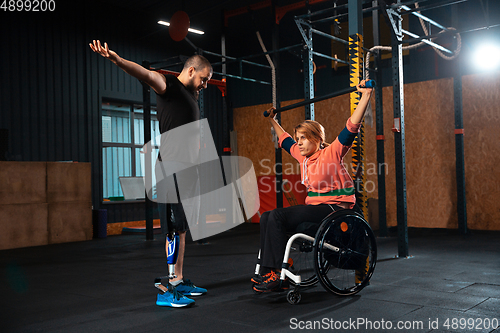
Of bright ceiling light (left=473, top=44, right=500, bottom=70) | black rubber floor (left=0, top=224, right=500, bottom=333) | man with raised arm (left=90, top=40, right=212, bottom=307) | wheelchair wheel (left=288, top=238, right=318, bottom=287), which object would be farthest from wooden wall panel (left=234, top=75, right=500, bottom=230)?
man with raised arm (left=90, top=40, right=212, bottom=307)

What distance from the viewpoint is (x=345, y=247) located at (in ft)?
8.59

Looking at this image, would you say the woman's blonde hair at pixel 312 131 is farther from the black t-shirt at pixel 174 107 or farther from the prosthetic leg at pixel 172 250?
the prosthetic leg at pixel 172 250

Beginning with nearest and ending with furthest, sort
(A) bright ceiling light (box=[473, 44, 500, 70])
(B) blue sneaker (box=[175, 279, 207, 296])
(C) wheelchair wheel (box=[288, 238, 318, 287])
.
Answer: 1. (C) wheelchair wheel (box=[288, 238, 318, 287])
2. (B) blue sneaker (box=[175, 279, 207, 296])
3. (A) bright ceiling light (box=[473, 44, 500, 70])

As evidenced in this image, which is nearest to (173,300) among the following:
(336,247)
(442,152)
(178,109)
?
(336,247)

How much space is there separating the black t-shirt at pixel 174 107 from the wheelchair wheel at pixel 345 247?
0.99m

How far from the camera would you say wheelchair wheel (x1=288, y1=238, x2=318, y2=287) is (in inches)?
101

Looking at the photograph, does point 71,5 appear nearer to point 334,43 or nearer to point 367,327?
point 334,43

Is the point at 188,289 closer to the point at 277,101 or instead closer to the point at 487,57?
the point at 277,101

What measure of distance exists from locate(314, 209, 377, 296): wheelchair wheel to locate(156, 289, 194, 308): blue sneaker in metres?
0.77

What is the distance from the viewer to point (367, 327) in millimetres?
2104

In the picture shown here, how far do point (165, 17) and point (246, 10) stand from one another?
6.94ft

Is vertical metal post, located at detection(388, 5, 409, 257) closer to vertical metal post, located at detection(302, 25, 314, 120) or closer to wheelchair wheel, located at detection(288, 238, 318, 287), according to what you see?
vertical metal post, located at detection(302, 25, 314, 120)

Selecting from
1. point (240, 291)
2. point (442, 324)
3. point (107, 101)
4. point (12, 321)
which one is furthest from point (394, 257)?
point (107, 101)

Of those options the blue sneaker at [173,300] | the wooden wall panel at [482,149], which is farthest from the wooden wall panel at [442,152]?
the blue sneaker at [173,300]
